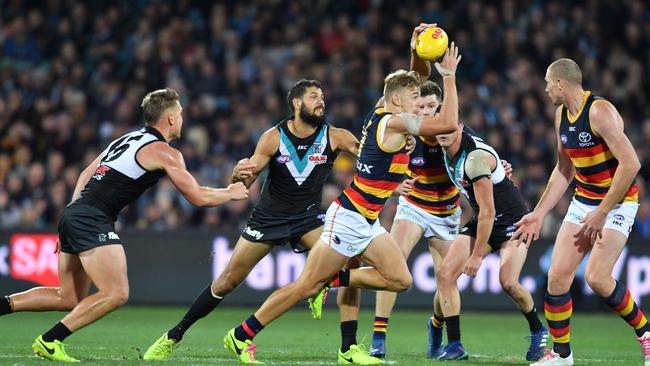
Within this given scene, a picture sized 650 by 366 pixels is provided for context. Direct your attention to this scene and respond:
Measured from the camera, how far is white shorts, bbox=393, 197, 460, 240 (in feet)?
34.1

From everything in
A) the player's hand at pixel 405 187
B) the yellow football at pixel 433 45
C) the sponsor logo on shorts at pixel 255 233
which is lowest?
the sponsor logo on shorts at pixel 255 233

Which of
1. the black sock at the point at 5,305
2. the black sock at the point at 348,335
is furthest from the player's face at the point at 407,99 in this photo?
the black sock at the point at 5,305

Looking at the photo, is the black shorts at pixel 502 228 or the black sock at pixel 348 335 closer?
the black sock at pixel 348 335

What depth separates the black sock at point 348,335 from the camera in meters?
9.18

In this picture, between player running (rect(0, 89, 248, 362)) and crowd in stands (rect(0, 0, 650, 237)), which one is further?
crowd in stands (rect(0, 0, 650, 237))

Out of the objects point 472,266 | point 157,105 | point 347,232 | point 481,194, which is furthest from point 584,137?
point 157,105

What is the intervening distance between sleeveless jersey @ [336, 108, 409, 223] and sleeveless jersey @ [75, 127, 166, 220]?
170 cm

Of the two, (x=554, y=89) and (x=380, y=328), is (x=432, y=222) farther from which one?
(x=554, y=89)

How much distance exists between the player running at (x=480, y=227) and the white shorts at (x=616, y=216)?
742mm

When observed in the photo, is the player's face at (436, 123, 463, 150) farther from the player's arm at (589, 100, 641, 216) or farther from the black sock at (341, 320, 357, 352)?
the black sock at (341, 320, 357, 352)

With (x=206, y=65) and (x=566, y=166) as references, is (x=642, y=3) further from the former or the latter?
(x=566, y=166)

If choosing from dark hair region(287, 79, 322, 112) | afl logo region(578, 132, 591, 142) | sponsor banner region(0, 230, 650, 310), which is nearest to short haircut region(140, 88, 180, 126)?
dark hair region(287, 79, 322, 112)

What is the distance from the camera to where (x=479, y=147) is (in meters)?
9.68

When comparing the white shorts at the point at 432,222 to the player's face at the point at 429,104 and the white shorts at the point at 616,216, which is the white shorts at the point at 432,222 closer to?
the player's face at the point at 429,104
